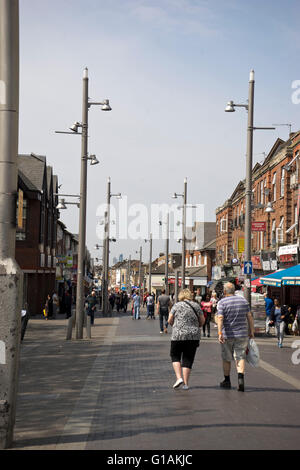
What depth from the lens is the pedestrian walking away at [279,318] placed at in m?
19.1

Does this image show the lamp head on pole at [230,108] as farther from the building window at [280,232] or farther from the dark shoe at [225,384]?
the building window at [280,232]

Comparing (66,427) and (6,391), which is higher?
(6,391)

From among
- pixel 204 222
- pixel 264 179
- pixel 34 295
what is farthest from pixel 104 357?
pixel 204 222

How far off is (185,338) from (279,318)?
10.4m

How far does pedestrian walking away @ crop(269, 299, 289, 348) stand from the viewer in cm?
1914

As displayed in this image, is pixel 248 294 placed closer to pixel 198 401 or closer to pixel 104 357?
pixel 104 357

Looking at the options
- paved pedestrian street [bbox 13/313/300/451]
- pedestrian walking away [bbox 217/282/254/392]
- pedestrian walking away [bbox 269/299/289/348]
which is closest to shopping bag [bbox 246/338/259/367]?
pedestrian walking away [bbox 217/282/254/392]

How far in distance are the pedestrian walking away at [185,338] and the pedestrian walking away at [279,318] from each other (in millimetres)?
9551

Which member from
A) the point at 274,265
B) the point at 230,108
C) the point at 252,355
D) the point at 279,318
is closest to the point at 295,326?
the point at 279,318

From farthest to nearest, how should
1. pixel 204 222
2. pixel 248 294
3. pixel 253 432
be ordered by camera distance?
pixel 204 222
pixel 248 294
pixel 253 432

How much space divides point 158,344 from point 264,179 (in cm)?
2290

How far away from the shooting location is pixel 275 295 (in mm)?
37625

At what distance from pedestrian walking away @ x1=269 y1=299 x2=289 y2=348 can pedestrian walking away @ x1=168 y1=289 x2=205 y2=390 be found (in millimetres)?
9551

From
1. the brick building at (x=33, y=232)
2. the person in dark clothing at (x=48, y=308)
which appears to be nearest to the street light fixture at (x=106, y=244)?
the brick building at (x=33, y=232)
